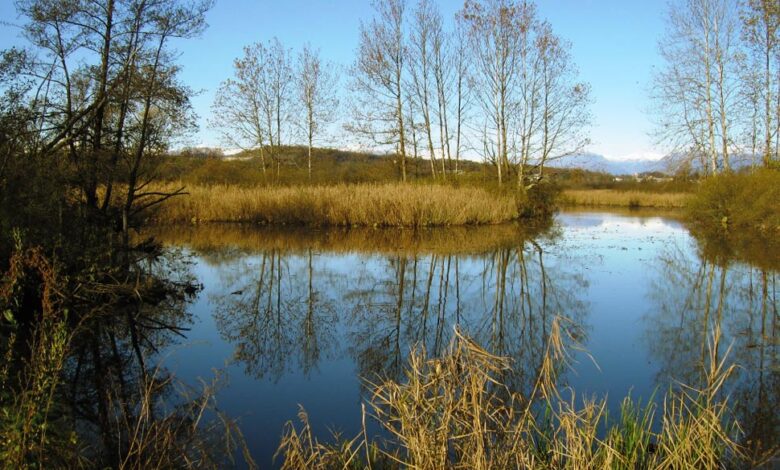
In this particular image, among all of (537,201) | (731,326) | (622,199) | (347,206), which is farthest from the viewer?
(622,199)

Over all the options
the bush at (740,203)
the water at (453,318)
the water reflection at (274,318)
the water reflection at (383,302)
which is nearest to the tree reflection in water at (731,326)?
the water at (453,318)

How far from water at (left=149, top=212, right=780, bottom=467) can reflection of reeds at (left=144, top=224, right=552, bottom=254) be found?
228mm

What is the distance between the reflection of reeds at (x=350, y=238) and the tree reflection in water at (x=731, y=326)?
456cm

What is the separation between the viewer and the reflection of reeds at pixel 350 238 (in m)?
13.1

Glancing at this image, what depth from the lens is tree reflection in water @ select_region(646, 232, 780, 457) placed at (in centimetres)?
384

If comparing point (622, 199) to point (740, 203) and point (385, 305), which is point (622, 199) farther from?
point (385, 305)

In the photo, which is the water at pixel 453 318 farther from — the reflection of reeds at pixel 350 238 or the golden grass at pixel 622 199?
the golden grass at pixel 622 199

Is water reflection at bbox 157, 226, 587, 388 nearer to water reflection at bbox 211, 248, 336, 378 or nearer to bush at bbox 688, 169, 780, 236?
water reflection at bbox 211, 248, 336, 378

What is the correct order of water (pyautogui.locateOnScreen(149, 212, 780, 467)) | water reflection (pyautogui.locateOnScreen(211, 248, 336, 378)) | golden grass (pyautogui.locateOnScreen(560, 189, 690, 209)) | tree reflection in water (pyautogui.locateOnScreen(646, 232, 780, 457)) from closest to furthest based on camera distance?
tree reflection in water (pyautogui.locateOnScreen(646, 232, 780, 457))
water (pyautogui.locateOnScreen(149, 212, 780, 467))
water reflection (pyautogui.locateOnScreen(211, 248, 336, 378))
golden grass (pyautogui.locateOnScreen(560, 189, 690, 209))

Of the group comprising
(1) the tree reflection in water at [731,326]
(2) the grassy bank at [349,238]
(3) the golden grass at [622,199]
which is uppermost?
(3) the golden grass at [622,199]

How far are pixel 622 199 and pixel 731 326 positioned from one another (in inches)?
1452

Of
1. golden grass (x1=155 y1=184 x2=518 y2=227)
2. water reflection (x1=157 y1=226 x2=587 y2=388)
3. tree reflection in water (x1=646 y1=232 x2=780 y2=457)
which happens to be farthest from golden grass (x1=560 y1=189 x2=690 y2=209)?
water reflection (x1=157 y1=226 x2=587 y2=388)

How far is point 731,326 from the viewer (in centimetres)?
612

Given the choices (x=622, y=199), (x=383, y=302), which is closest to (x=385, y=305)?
(x=383, y=302)
